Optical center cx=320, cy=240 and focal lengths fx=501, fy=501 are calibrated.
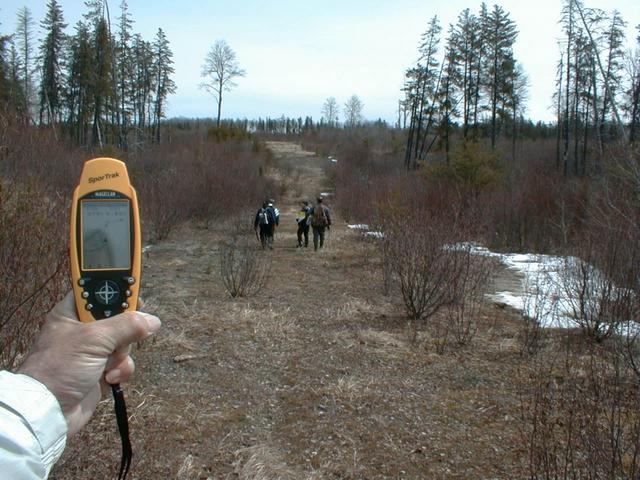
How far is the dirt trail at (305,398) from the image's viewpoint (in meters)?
4.17

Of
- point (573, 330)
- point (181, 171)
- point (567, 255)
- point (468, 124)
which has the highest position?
point (468, 124)

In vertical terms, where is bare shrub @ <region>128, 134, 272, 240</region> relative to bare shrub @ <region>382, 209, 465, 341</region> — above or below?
above

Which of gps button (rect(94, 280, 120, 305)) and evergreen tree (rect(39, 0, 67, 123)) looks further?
evergreen tree (rect(39, 0, 67, 123))

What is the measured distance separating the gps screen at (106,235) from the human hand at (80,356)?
0.23 m

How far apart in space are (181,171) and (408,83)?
2254 cm

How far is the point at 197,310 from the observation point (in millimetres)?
8594

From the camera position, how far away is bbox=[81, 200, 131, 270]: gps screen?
1785 millimetres

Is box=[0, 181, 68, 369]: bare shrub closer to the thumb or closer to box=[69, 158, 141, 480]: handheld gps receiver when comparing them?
box=[69, 158, 141, 480]: handheld gps receiver

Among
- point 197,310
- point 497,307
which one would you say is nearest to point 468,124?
point 497,307

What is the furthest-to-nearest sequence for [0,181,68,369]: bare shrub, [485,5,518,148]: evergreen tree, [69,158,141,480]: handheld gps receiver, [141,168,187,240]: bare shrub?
[485,5,518,148]: evergreen tree, [141,168,187,240]: bare shrub, [0,181,68,369]: bare shrub, [69,158,141,480]: handheld gps receiver

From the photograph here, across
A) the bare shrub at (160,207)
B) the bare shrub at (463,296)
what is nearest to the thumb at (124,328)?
the bare shrub at (463,296)

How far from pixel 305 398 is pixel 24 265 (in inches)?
121

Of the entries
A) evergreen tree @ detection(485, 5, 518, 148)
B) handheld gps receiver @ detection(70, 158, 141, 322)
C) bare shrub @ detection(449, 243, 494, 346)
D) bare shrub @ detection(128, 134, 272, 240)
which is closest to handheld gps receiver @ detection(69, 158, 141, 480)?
handheld gps receiver @ detection(70, 158, 141, 322)

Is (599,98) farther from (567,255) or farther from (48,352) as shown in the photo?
(48,352)
